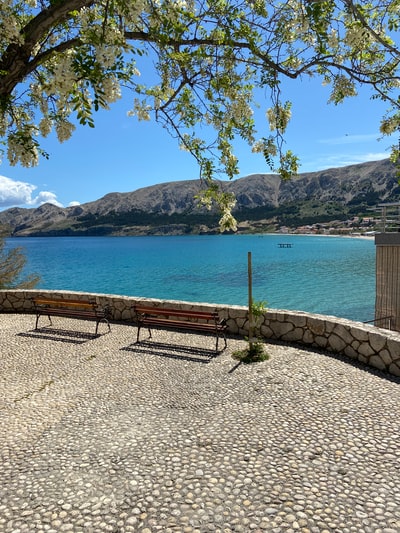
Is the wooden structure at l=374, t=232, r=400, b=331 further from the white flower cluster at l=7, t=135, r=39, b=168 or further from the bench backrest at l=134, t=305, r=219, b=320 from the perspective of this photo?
the white flower cluster at l=7, t=135, r=39, b=168

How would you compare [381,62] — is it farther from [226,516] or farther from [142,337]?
[142,337]

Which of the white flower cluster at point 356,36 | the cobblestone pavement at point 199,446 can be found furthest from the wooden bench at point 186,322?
the white flower cluster at point 356,36

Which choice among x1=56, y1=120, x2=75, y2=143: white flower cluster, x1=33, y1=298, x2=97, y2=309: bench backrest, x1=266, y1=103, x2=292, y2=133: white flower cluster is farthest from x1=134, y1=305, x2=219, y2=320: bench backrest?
x1=56, y1=120, x2=75, y2=143: white flower cluster

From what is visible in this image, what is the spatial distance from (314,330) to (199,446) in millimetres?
4787

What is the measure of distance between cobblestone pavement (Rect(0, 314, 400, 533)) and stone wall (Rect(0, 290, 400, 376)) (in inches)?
15.8

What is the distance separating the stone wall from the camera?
6988 millimetres

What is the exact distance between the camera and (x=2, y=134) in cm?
527

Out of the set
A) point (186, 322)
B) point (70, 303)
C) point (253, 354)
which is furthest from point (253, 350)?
point (70, 303)

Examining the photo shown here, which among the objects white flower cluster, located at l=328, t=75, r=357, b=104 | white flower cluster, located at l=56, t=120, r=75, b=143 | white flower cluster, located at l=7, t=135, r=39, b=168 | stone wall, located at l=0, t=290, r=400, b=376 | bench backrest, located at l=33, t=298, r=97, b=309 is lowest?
stone wall, located at l=0, t=290, r=400, b=376

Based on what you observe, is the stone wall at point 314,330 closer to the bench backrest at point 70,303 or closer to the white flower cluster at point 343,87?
the bench backrest at point 70,303

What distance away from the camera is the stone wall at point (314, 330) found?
699cm

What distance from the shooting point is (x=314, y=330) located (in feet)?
27.7

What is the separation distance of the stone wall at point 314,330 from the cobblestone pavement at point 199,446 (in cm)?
40

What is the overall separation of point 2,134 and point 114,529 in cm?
528
